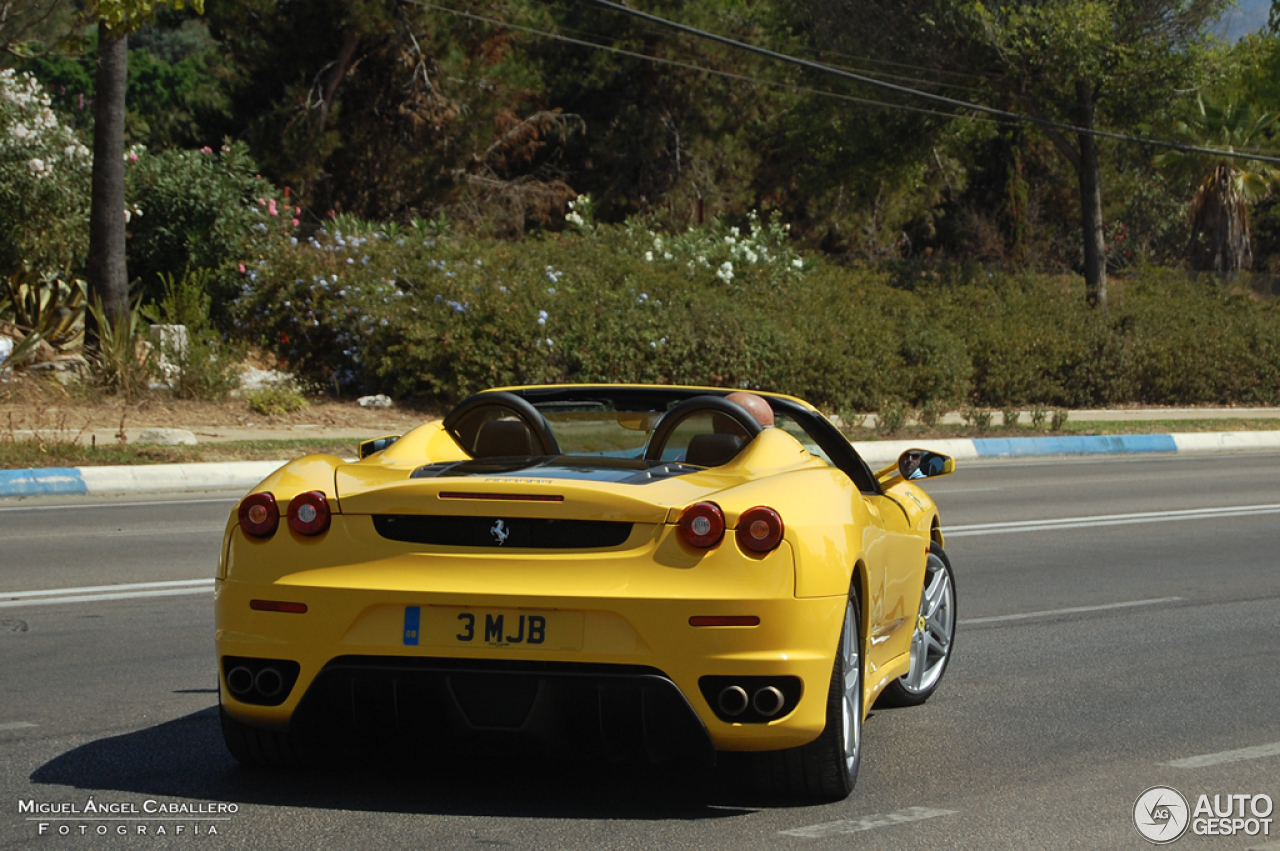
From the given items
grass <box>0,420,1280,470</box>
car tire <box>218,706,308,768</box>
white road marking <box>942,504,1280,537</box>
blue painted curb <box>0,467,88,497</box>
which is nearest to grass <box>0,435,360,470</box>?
grass <box>0,420,1280,470</box>

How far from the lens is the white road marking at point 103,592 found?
846 centimetres

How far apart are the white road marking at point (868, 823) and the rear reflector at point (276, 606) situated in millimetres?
1556

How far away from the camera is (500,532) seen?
4.26 metres

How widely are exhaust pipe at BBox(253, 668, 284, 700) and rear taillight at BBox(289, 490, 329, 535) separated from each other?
1.39 feet

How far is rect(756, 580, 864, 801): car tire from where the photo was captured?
444 cm

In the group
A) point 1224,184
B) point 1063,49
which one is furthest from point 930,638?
point 1224,184

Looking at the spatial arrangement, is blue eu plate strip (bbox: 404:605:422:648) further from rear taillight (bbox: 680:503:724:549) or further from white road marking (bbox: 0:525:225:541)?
white road marking (bbox: 0:525:225:541)

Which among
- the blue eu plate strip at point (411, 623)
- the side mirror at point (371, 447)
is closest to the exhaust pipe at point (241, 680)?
the blue eu plate strip at point (411, 623)

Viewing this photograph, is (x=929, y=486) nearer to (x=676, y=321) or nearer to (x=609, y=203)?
(x=676, y=321)

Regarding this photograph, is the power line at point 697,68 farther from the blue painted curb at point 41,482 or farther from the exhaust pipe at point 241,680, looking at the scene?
the exhaust pipe at point 241,680

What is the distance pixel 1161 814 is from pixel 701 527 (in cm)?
178

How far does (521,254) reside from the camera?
25.0 meters

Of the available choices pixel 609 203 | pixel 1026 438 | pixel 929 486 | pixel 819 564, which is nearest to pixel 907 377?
pixel 1026 438

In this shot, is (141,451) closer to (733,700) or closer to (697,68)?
(733,700)
